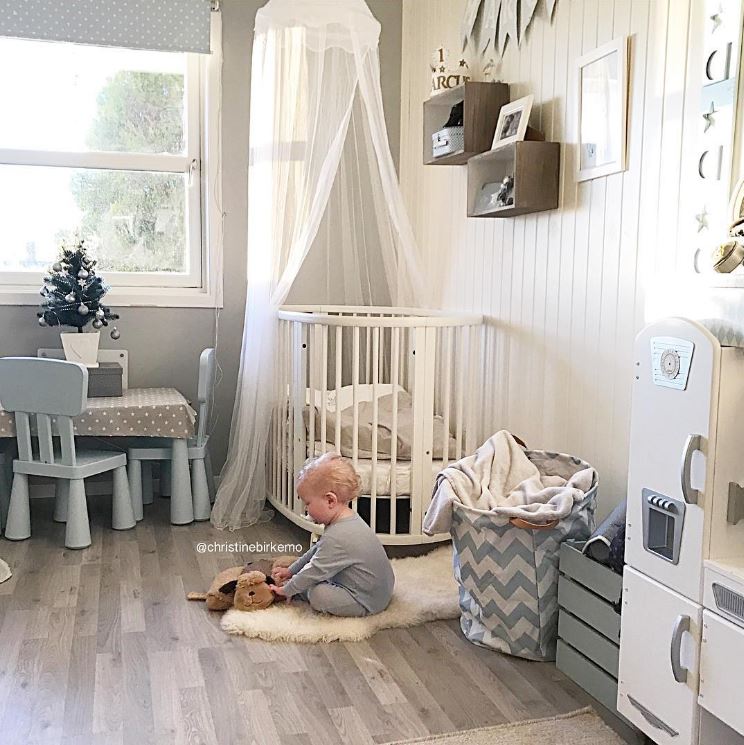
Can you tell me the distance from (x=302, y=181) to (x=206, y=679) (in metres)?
1.91

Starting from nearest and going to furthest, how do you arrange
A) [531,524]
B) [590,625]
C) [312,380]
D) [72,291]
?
[590,625] < [531,524] < [312,380] < [72,291]

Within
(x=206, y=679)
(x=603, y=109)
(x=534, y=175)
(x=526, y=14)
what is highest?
(x=526, y=14)

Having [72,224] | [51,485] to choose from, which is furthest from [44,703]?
[72,224]

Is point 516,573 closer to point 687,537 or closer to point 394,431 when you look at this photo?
point 687,537

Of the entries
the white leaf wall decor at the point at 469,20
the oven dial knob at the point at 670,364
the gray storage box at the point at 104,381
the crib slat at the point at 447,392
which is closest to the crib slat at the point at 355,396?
the crib slat at the point at 447,392

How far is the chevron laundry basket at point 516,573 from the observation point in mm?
2291

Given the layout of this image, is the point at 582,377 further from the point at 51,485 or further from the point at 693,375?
the point at 51,485

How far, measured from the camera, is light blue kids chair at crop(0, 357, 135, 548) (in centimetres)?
312

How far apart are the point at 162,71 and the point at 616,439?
269cm

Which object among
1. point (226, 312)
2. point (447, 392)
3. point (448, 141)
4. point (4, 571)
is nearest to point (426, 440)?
point (447, 392)

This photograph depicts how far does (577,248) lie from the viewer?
8.77 feet

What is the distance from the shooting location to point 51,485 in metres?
3.89

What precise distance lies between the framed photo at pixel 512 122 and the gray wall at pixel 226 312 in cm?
123

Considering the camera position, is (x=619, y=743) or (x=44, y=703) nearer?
(x=619, y=743)
